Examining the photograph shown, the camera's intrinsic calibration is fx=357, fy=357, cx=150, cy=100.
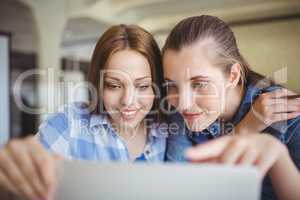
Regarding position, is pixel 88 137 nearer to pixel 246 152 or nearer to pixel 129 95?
pixel 129 95

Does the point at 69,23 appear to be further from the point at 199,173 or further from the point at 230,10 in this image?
the point at 199,173

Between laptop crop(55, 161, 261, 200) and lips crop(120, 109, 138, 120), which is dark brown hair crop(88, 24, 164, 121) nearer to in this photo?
lips crop(120, 109, 138, 120)

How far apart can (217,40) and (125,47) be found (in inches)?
7.1

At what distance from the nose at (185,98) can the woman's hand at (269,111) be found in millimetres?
103

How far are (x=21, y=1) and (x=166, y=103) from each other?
396 millimetres

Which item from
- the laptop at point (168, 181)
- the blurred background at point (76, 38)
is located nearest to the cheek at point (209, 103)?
the blurred background at point (76, 38)

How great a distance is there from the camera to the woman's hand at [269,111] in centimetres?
68

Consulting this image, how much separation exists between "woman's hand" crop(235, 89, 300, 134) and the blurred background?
0.03 m

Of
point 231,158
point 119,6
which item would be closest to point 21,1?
point 119,6

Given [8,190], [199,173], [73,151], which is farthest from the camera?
[73,151]

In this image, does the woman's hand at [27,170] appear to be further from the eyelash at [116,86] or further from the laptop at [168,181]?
the eyelash at [116,86]

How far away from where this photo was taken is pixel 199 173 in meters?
0.49

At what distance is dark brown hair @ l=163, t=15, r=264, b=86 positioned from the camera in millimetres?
681

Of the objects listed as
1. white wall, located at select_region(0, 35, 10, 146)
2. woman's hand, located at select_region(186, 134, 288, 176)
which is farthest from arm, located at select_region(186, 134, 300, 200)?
white wall, located at select_region(0, 35, 10, 146)
